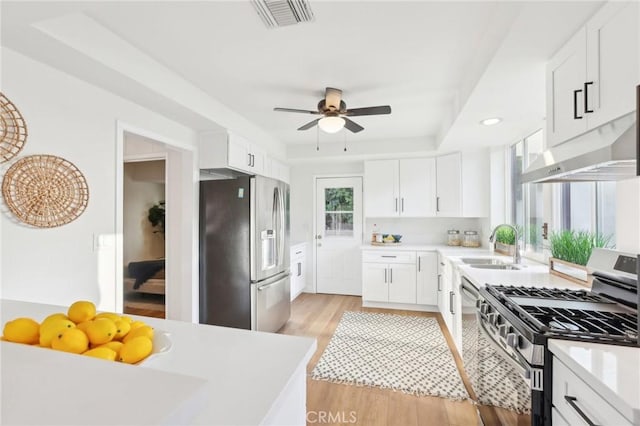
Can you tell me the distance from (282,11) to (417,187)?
325cm

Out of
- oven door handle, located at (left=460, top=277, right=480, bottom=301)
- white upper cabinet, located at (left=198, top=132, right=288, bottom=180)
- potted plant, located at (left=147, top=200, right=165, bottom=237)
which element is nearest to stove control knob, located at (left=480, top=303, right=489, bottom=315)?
oven door handle, located at (left=460, top=277, right=480, bottom=301)

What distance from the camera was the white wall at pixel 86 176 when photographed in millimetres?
1604

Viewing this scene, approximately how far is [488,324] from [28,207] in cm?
261

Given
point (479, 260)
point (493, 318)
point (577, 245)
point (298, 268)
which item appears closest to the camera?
point (493, 318)

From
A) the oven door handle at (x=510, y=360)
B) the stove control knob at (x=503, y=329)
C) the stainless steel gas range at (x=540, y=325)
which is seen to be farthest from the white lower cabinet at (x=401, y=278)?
the stove control knob at (x=503, y=329)

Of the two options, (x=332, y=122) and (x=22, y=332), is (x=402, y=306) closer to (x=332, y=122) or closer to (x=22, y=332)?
(x=332, y=122)

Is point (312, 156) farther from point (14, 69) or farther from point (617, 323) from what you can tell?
point (617, 323)

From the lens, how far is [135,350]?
0.75 m

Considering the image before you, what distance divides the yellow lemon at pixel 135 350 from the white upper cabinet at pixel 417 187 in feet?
12.9

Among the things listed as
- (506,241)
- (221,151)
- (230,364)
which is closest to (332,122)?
(221,151)

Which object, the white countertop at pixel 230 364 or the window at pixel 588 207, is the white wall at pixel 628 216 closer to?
the window at pixel 588 207

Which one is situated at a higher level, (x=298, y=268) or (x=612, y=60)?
(x=612, y=60)

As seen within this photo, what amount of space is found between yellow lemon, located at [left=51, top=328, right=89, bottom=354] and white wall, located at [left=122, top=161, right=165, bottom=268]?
4388 mm

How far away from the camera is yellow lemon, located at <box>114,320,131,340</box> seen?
0.80m
